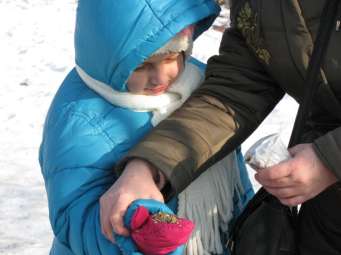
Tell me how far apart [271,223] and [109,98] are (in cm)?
50

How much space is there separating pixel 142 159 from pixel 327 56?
0.43m

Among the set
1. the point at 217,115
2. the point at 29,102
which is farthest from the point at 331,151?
the point at 29,102

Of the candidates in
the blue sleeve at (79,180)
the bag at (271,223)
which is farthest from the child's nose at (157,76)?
the bag at (271,223)

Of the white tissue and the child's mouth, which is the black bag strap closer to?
the white tissue

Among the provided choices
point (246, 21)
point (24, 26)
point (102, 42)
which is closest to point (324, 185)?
point (246, 21)

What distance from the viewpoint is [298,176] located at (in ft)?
4.21

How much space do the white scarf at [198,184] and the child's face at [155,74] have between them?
2 cm

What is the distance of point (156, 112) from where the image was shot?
167cm

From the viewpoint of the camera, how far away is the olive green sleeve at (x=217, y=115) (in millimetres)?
1459

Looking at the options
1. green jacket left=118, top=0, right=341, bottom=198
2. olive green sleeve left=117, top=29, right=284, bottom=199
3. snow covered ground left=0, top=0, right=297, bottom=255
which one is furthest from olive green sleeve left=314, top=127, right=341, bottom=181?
snow covered ground left=0, top=0, right=297, bottom=255

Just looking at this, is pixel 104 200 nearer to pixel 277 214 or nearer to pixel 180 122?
pixel 180 122

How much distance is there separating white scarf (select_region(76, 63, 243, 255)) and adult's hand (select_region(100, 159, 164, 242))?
21cm

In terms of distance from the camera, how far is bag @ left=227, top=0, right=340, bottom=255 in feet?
4.46

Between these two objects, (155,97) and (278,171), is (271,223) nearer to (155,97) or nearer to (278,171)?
(278,171)
